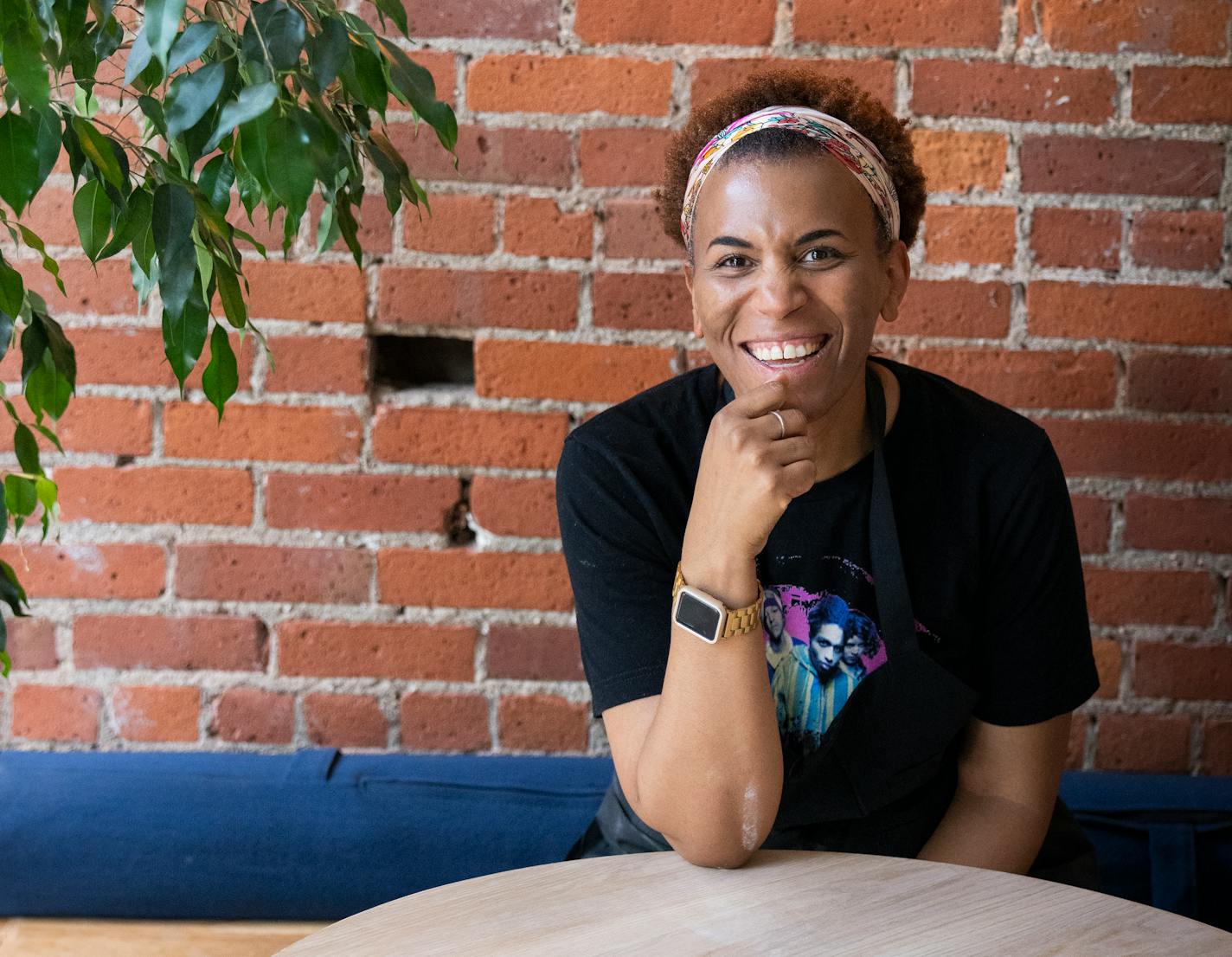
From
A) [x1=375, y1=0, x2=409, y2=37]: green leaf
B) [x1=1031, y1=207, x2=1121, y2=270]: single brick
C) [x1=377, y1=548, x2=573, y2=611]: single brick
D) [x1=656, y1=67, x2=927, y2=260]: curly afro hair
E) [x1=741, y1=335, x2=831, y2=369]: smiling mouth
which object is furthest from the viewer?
[x1=377, y1=548, x2=573, y2=611]: single brick

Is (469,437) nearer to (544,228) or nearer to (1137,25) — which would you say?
(544,228)

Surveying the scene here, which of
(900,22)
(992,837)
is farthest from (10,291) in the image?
(900,22)

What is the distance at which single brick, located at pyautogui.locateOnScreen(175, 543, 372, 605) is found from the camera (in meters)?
1.82

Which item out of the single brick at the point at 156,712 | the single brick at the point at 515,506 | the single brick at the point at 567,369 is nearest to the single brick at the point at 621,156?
the single brick at the point at 567,369

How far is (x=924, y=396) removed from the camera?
4.67ft

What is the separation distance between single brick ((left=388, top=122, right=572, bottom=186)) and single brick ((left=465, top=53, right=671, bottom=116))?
0.13 feet

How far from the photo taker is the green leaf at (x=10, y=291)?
3.21 feet

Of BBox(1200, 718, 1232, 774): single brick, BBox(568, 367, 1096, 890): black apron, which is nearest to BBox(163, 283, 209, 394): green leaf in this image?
BBox(568, 367, 1096, 890): black apron

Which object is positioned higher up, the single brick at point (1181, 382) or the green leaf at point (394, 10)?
the green leaf at point (394, 10)

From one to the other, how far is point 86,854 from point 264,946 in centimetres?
28

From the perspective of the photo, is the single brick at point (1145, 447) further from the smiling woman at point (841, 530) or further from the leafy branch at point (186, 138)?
the leafy branch at point (186, 138)

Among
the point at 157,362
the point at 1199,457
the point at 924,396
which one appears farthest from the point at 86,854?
the point at 1199,457

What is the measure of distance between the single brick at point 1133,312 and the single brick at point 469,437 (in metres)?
0.75

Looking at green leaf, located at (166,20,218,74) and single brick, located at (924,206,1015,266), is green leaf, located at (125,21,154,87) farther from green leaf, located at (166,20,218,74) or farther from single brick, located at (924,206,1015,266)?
single brick, located at (924,206,1015,266)
